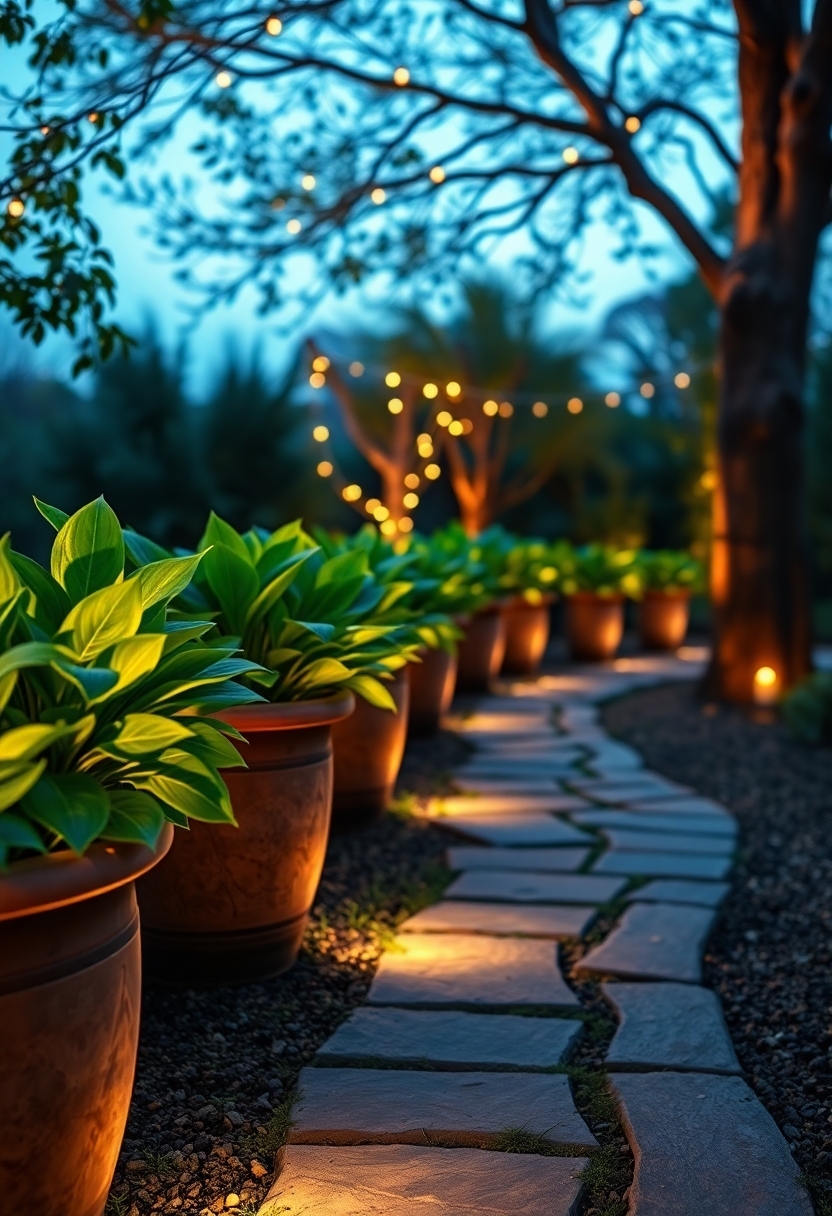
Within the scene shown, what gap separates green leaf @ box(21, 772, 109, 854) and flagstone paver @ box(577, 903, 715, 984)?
1.58 metres

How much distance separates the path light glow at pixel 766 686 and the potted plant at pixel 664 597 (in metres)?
3.25

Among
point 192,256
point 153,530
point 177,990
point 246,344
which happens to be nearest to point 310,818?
point 177,990

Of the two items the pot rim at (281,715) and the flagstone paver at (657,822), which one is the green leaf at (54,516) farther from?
the flagstone paver at (657,822)

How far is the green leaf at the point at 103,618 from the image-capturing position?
1.52 metres

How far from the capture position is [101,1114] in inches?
55.6

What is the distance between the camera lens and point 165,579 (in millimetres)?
1707

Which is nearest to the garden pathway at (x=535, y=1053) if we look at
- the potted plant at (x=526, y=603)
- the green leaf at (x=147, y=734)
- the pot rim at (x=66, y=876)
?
the pot rim at (x=66, y=876)

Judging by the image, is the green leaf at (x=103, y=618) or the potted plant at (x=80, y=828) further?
the green leaf at (x=103, y=618)

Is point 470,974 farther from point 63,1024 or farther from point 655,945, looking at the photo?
point 63,1024

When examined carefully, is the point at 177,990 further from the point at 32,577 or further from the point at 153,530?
the point at 153,530

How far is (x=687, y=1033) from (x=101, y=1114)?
1.28 m

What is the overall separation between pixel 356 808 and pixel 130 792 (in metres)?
2.27

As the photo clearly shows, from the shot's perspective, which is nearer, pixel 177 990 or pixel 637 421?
pixel 177 990

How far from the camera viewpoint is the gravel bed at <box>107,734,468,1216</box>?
170 cm
